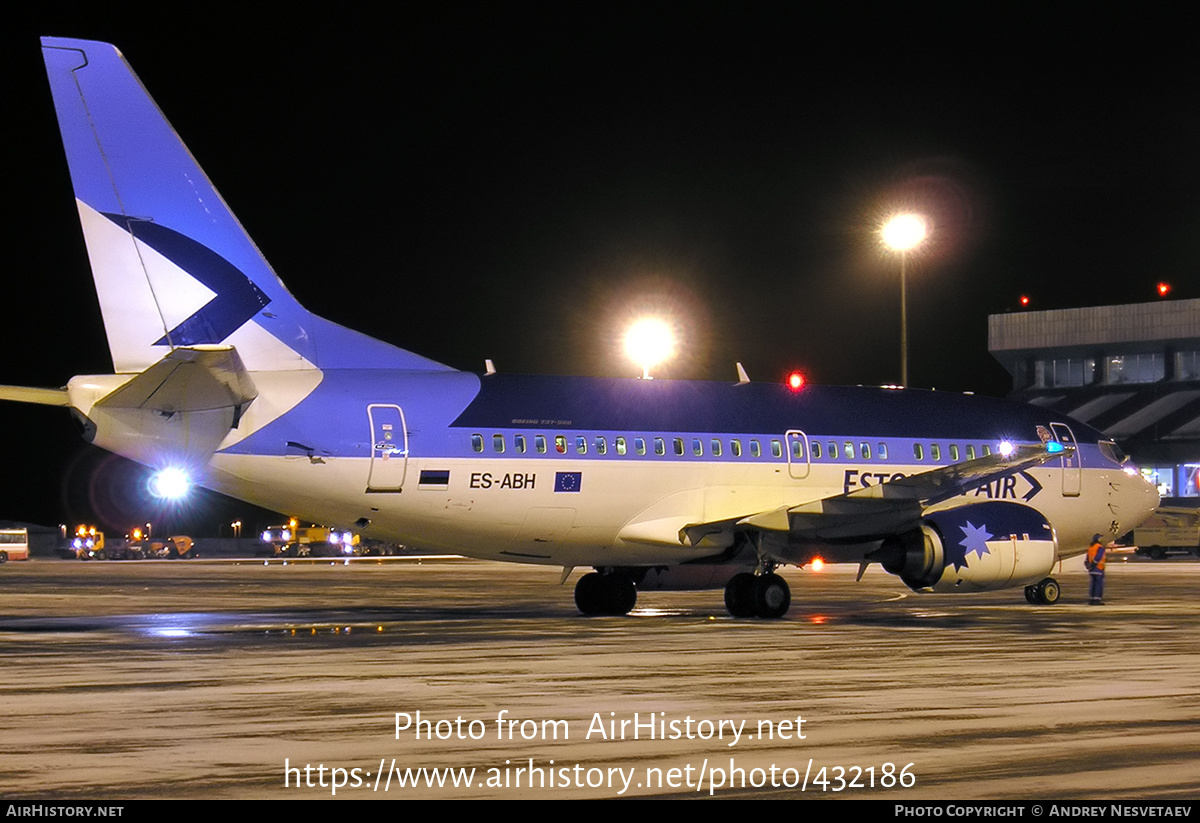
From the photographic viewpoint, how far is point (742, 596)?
2658 centimetres

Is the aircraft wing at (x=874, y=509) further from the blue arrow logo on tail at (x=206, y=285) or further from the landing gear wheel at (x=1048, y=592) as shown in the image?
the blue arrow logo on tail at (x=206, y=285)

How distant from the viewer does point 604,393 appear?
26.7m

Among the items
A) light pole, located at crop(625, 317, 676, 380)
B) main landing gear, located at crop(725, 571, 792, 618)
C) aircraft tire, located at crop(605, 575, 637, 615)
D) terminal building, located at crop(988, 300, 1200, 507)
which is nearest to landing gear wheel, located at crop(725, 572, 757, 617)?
main landing gear, located at crop(725, 571, 792, 618)

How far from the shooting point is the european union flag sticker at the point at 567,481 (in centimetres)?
2520

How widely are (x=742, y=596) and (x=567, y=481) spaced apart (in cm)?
380

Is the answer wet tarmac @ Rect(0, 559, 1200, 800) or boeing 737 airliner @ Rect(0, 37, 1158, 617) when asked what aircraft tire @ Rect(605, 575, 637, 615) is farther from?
wet tarmac @ Rect(0, 559, 1200, 800)

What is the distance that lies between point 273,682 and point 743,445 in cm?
1333

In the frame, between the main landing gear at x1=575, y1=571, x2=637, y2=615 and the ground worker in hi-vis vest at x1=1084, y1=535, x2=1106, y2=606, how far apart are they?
397 inches

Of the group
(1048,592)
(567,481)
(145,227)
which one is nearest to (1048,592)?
(1048,592)

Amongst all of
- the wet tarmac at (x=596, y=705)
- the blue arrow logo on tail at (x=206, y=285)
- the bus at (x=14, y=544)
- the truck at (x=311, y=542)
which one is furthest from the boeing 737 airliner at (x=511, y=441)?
the truck at (x=311, y=542)

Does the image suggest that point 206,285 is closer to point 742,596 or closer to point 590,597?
point 590,597

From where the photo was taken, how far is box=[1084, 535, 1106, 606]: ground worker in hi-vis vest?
1239 inches

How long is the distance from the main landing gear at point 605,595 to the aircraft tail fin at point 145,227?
7.86 meters
